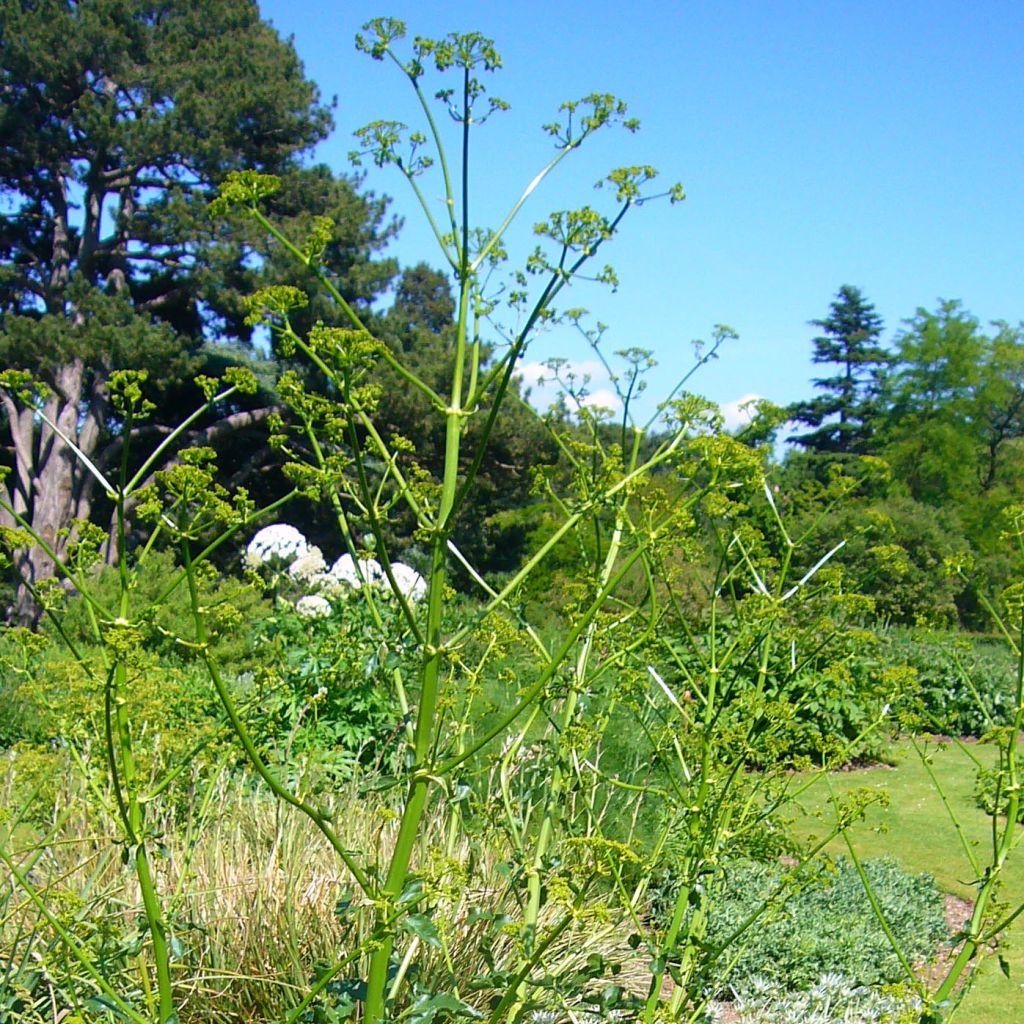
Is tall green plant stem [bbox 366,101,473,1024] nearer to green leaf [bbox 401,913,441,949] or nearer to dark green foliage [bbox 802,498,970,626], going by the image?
green leaf [bbox 401,913,441,949]

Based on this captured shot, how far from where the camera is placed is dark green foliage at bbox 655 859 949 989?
399 centimetres

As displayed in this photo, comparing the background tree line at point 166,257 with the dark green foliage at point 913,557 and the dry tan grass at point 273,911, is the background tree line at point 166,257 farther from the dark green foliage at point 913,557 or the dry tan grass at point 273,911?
the dry tan grass at point 273,911

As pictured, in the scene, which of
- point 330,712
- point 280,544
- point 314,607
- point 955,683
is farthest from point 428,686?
Answer: point 955,683

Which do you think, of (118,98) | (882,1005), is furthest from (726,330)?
(118,98)

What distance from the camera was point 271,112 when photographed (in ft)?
63.4

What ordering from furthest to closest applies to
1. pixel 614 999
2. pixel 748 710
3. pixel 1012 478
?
pixel 1012 478
pixel 748 710
pixel 614 999

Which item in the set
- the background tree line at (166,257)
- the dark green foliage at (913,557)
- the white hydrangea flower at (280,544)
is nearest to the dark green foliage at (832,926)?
the white hydrangea flower at (280,544)

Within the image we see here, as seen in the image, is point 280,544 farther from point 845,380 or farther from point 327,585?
Answer: point 845,380

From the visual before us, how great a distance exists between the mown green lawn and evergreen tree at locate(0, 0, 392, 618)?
1267 centimetres

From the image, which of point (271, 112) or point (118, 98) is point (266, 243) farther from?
point (118, 98)

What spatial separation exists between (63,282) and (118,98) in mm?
3545

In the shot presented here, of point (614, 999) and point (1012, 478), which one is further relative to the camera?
point (1012, 478)

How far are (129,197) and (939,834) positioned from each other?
62.2 ft

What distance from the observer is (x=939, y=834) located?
6.62 m
